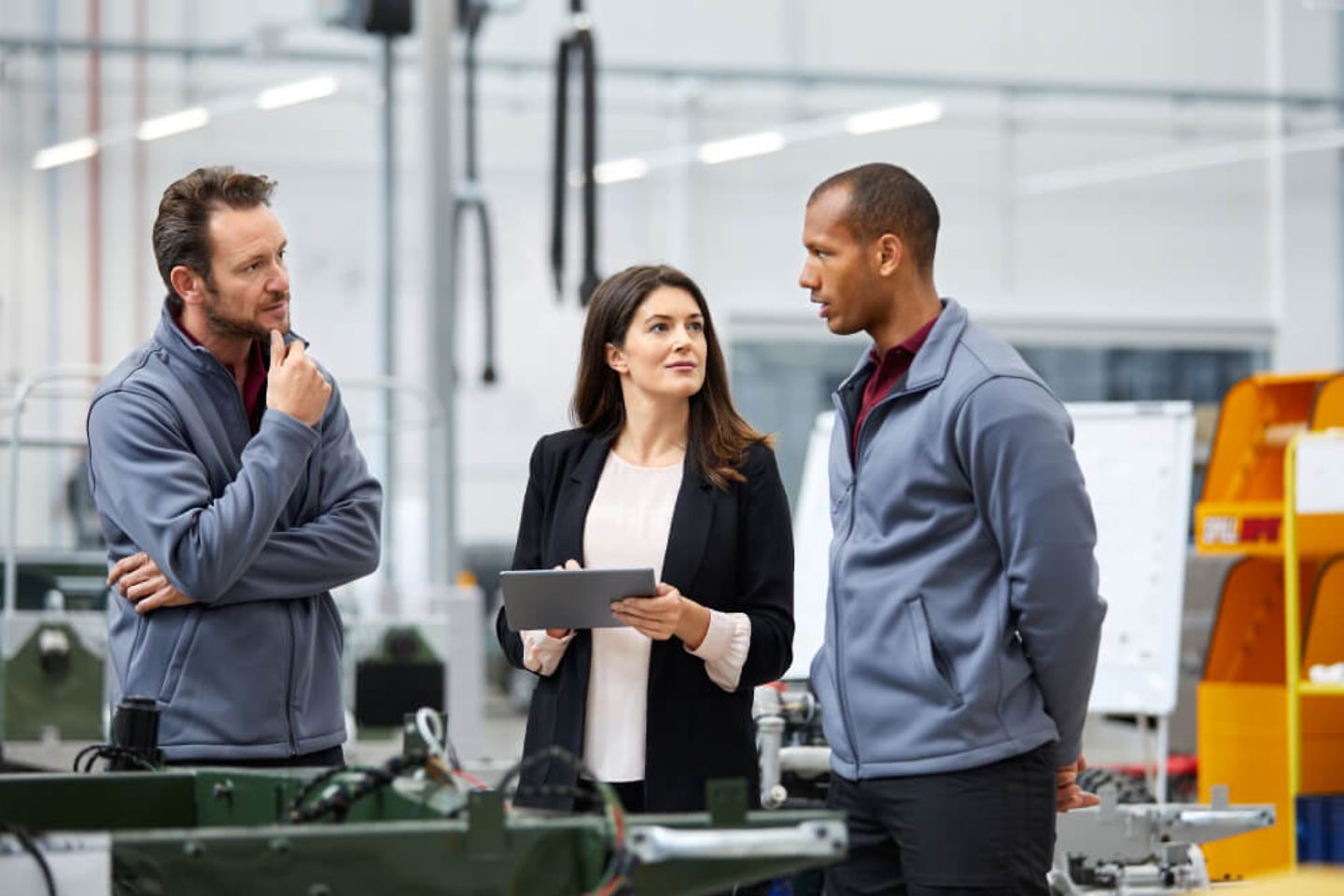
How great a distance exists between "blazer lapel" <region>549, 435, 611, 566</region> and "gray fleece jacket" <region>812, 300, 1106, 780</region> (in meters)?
0.38

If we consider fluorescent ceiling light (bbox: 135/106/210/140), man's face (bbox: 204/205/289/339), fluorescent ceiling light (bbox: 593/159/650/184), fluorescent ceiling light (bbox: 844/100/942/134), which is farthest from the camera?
fluorescent ceiling light (bbox: 844/100/942/134)

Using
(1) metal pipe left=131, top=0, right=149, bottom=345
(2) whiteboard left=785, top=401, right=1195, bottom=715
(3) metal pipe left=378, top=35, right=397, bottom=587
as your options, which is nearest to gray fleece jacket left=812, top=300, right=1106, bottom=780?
(2) whiteboard left=785, top=401, right=1195, bottom=715

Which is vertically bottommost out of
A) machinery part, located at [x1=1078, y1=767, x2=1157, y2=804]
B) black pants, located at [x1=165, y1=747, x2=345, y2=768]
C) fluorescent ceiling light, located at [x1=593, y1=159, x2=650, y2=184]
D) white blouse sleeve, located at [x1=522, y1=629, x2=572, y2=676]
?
machinery part, located at [x1=1078, y1=767, x2=1157, y2=804]

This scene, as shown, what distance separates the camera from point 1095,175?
1140cm

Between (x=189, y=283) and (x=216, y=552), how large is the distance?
40 cm

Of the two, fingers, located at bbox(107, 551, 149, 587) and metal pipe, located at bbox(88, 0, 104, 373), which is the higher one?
metal pipe, located at bbox(88, 0, 104, 373)

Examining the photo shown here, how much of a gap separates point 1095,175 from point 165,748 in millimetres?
9822

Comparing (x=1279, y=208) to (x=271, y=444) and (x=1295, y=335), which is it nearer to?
(x=1295, y=335)

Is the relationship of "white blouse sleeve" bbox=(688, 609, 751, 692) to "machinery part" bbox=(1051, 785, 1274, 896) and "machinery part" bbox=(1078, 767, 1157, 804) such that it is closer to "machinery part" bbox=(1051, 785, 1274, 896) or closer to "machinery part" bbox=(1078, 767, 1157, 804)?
"machinery part" bbox=(1051, 785, 1274, 896)

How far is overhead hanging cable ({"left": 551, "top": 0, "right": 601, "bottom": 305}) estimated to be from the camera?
5.00 m

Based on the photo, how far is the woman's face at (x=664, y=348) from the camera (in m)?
2.56

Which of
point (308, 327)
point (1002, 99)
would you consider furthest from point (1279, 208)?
point (308, 327)

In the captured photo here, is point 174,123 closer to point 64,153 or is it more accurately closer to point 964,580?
point 64,153

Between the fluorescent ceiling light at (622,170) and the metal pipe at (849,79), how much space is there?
512 millimetres
